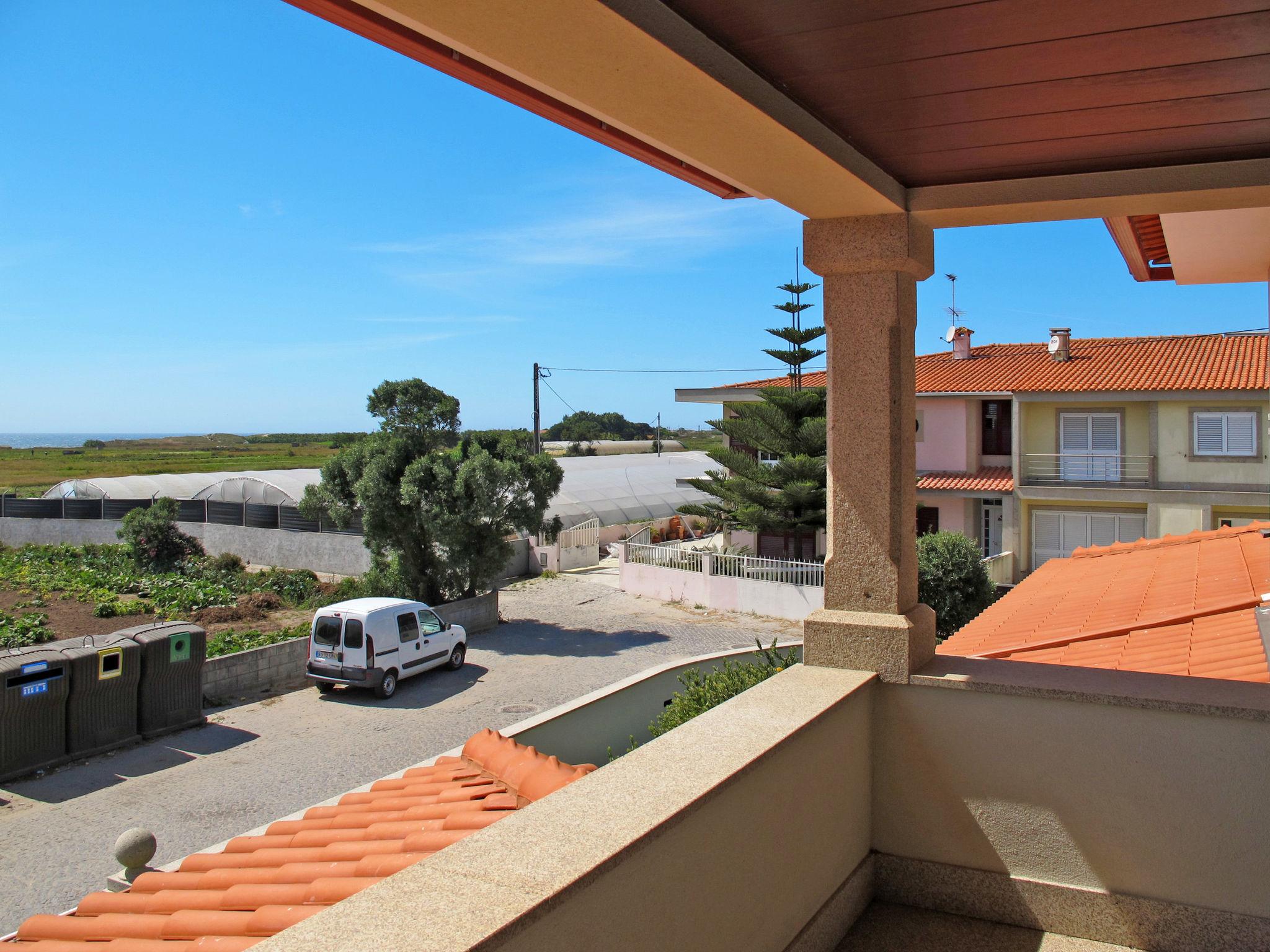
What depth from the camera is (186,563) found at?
2381 cm

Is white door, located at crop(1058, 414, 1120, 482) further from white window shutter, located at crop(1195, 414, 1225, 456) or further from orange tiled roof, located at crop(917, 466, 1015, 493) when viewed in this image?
white window shutter, located at crop(1195, 414, 1225, 456)

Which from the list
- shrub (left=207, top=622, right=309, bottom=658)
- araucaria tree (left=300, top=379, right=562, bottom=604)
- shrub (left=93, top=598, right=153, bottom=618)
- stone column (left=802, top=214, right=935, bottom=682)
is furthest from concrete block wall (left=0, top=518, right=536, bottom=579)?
stone column (left=802, top=214, right=935, bottom=682)

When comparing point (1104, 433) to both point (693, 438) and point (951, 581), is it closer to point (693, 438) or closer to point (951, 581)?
point (951, 581)

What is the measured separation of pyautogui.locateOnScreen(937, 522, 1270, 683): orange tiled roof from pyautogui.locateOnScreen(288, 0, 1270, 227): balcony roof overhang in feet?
6.78

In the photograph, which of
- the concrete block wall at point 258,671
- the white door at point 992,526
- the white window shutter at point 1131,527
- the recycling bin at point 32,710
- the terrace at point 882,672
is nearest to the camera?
the terrace at point 882,672

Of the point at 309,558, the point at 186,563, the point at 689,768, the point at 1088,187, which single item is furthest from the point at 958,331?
the point at 689,768

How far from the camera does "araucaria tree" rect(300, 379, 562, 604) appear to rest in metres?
17.7

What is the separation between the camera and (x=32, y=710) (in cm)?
1034

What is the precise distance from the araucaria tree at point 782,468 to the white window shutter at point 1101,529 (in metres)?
7.01

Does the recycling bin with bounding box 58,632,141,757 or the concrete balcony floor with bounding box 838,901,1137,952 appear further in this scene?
the recycling bin with bounding box 58,632,141,757

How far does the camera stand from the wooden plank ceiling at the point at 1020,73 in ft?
6.20

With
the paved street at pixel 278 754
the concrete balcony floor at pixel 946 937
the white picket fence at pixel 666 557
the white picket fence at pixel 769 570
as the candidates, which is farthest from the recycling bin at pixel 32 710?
the white picket fence at pixel 666 557

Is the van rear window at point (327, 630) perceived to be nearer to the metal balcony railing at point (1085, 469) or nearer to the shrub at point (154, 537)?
the shrub at point (154, 537)

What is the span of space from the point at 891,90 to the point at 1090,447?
75.3ft
